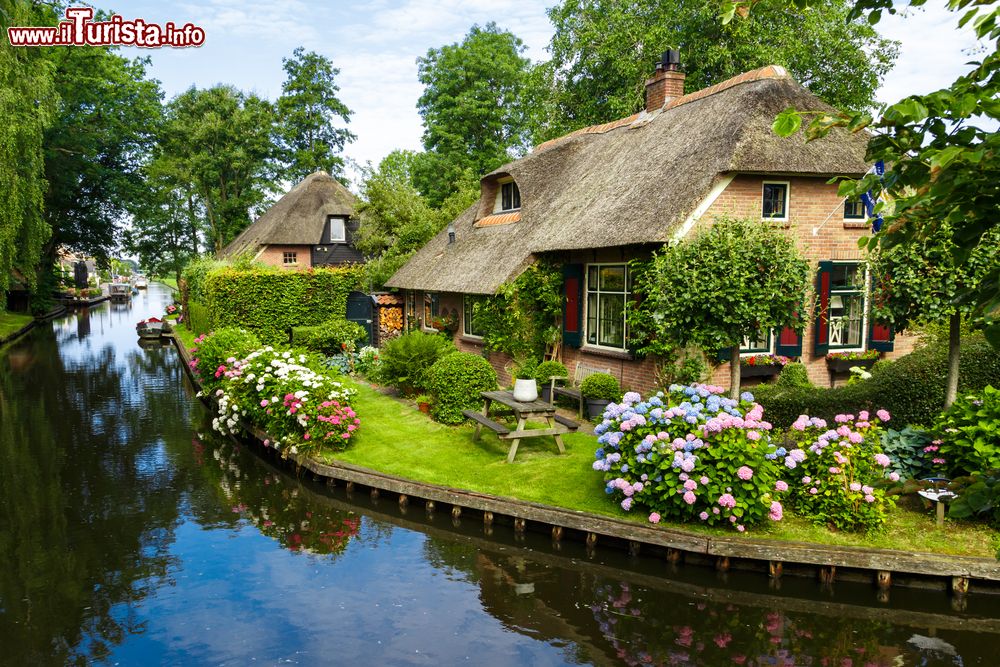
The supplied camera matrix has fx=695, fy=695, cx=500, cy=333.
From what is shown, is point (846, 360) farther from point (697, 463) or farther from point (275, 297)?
point (275, 297)

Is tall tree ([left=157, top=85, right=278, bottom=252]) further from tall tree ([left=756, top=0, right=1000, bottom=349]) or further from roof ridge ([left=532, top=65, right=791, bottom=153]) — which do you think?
tall tree ([left=756, top=0, right=1000, bottom=349])

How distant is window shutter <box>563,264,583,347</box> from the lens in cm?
1479

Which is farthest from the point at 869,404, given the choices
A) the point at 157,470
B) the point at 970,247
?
the point at 157,470

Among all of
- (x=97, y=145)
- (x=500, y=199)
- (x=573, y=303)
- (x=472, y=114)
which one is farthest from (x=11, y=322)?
(x=573, y=303)

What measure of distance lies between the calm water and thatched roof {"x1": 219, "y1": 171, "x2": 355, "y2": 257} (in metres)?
30.6

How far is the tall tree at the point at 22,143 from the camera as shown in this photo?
943 inches

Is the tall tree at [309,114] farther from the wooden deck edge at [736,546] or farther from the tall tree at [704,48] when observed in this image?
the wooden deck edge at [736,546]

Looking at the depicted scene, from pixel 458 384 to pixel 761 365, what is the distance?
5.80m

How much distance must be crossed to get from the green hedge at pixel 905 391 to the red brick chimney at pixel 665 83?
1019 cm

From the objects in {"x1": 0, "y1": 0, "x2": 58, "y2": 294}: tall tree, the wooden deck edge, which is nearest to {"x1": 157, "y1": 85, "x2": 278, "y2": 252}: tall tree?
{"x1": 0, "y1": 0, "x2": 58, "y2": 294}: tall tree

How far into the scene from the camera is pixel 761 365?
43.1ft

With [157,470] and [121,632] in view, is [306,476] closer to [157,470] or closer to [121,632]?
[157,470]

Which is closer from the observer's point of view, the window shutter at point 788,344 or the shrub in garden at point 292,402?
the shrub in garden at point 292,402

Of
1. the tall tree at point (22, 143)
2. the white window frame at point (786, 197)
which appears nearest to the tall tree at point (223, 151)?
the tall tree at point (22, 143)
